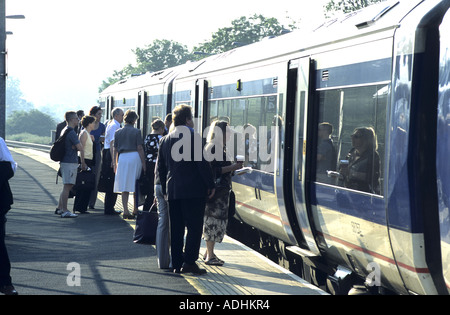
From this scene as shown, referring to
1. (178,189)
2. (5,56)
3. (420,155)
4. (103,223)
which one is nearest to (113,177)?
(103,223)

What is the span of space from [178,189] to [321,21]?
115 inches

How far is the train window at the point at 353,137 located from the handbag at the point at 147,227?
6.88ft

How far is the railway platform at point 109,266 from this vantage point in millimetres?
7141

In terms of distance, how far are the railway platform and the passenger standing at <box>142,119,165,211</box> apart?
0.62m

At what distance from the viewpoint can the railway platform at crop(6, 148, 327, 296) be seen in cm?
714

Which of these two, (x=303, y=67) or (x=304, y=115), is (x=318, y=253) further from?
(x=303, y=67)

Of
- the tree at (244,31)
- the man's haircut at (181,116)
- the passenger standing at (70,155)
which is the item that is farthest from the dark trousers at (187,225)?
the tree at (244,31)

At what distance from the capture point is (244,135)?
10.5 meters

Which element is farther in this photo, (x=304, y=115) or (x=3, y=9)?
(x=3, y=9)

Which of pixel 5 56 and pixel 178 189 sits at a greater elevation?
pixel 5 56

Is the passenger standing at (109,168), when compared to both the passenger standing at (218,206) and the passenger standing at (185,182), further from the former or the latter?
the passenger standing at (185,182)

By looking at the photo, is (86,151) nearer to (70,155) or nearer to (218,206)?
(70,155)

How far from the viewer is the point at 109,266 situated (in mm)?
8312

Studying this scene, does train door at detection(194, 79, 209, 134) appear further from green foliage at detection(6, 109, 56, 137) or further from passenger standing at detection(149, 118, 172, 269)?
green foliage at detection(6, 109, 56, 137)
